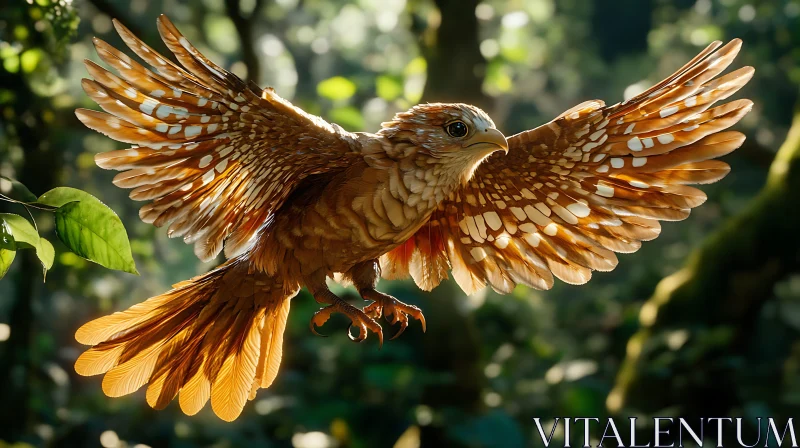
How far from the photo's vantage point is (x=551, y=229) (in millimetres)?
1727

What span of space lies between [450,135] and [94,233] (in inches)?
26.9

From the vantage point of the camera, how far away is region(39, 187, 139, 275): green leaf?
47.9 inches

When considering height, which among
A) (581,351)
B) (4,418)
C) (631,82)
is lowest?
(4,418)

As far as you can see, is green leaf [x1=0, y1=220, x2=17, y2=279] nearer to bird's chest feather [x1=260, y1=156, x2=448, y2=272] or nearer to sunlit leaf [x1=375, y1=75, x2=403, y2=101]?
bird's chest feather [x1=260, y1=156, x2=448, y2=272]

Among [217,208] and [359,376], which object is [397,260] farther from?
[359,376]

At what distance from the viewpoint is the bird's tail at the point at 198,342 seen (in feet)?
4.89

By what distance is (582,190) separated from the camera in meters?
1.70

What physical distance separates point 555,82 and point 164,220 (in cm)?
987

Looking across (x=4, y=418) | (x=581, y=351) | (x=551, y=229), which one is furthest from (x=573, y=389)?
(x=4, y=418)

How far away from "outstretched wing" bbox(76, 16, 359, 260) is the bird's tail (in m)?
0.13

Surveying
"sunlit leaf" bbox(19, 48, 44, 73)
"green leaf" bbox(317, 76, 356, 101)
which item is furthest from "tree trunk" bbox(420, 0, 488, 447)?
"sunlit leaf" bbox(19, 48, 44, 73)

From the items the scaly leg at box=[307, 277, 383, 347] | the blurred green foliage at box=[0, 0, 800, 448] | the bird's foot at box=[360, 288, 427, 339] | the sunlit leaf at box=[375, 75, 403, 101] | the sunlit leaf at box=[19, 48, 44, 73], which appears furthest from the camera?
the sunlit leaf at box=[375, 75, 403, 101]

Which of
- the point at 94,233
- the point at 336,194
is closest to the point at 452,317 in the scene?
the point at 336,194

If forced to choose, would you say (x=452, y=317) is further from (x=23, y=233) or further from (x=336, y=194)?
(x=23, y=233)
